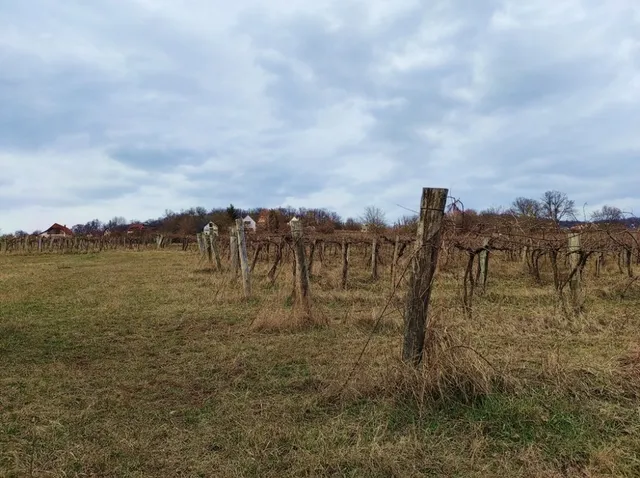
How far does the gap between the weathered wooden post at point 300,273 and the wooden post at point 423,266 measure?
371 cm

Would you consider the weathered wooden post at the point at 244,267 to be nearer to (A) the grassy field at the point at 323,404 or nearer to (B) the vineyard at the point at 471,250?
(B) the vineyard at the point at 471,250

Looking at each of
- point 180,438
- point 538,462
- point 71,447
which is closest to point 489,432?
point 538,462

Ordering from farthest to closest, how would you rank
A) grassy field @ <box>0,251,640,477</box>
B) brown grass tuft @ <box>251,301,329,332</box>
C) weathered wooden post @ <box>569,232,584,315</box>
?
weathered wooden post @ <box>569,232,584,315</box>
brown grass tuft @ <box>251,301,329,332</box>
grassy field @ <box>0,251,640,477</box>

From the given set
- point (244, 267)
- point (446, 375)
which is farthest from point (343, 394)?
point (244, 267)

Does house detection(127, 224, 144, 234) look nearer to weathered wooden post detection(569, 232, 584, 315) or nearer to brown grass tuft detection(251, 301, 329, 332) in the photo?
brown grass tuft detection(251, 301, 329, 332)

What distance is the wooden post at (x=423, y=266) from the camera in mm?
4051

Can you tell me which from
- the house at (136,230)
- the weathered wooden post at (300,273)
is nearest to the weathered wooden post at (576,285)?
the weathered wooden post at (300,273)

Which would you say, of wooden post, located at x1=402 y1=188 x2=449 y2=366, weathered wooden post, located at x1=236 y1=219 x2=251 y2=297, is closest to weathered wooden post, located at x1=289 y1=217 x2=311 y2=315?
weathered wooden post, located at x1=236 y1=219 x2=251 y2=297

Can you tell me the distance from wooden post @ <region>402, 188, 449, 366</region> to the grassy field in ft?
0.53

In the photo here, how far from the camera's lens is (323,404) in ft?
13.4

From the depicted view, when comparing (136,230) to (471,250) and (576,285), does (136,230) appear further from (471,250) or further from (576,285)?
(471,250)

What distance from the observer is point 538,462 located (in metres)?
2.94

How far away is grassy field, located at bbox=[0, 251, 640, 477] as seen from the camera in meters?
3.04

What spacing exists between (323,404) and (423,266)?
1.47 m
